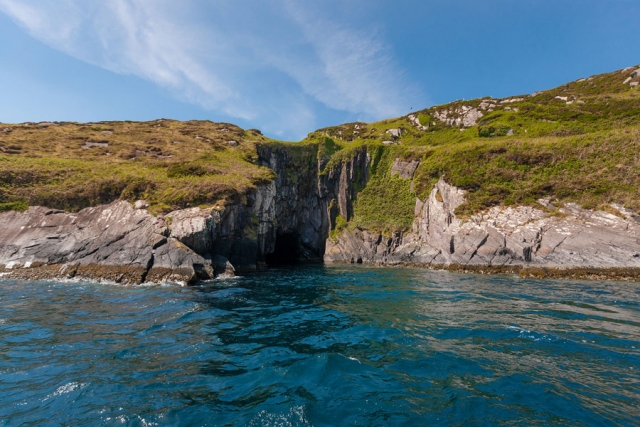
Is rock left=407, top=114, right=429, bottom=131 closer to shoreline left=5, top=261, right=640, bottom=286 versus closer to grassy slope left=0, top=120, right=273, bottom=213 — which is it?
grassy slope left=0, top=120, right=273, bottom=213

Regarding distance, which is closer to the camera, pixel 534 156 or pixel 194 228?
pixel 194 228

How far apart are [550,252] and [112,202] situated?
4647 cm

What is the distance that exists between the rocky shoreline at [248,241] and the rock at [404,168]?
344 inches

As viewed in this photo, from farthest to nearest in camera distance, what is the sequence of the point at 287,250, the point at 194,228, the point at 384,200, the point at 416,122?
1. the point at 416,122
2. the point at 287,250
3. the point at 384,200
4. the point at 194,228

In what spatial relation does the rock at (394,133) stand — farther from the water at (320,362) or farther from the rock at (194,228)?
the water at (320,362)

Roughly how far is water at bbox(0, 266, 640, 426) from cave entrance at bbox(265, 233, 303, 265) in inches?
1495

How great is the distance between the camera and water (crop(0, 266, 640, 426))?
254 inches

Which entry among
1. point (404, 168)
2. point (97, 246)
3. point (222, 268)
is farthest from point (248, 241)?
point (404, 168)

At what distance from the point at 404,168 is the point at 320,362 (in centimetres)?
4874

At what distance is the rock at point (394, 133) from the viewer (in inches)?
2815

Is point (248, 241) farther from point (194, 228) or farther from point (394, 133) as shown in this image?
point (394, 133)

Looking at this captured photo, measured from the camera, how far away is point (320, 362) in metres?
9.12

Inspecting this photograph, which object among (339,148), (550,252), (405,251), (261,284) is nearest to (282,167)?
(339,148)

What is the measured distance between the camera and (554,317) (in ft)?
45.2
